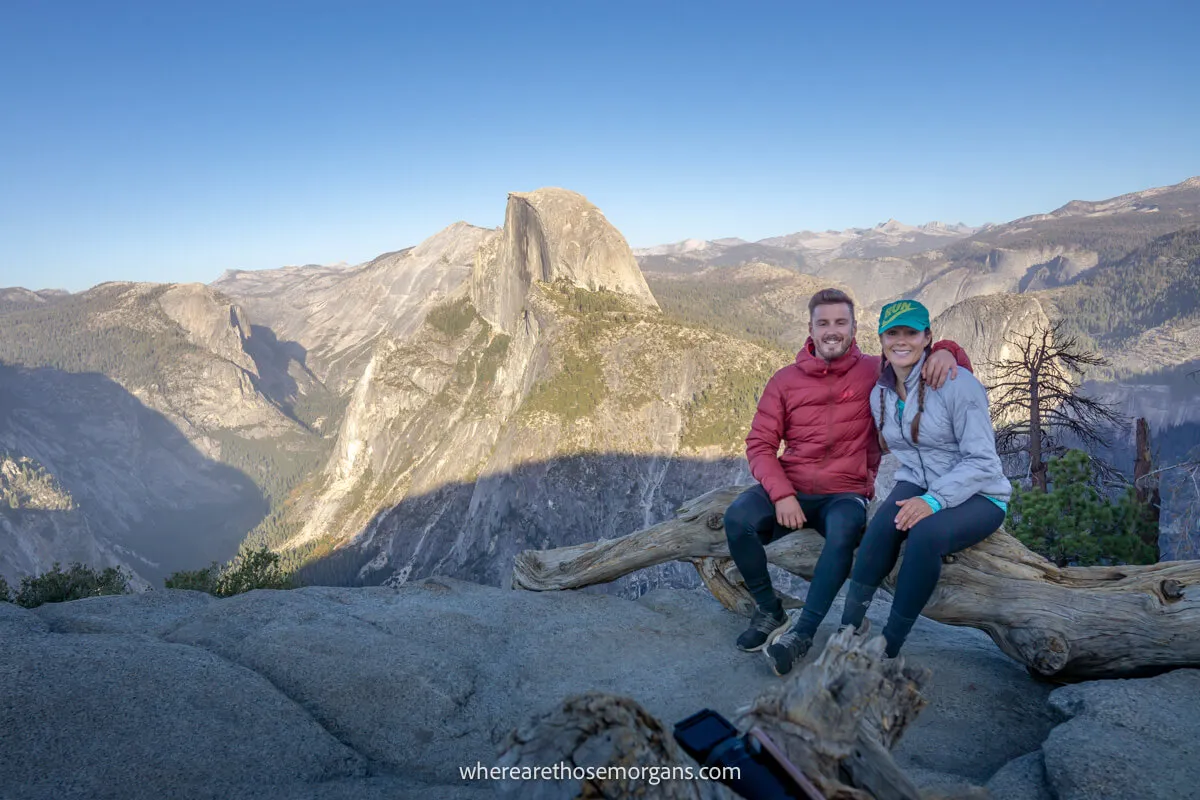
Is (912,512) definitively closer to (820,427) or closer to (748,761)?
(820,427)

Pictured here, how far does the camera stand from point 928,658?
703 cm

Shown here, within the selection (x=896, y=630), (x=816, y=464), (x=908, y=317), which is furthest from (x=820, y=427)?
(x=896, y=630)

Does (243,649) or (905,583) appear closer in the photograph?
(905,583)

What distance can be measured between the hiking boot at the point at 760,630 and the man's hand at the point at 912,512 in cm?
209

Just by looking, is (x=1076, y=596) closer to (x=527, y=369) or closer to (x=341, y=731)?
(x=341, y=731)

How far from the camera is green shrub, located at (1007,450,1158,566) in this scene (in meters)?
12.0

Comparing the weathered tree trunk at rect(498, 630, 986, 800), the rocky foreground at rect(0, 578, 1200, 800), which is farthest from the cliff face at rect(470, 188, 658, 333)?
the weathered tree trunk at rect(498, 630, 986, 800)

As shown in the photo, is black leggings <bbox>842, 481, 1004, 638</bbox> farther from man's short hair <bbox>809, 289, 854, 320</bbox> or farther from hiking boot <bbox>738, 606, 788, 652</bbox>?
man's short hair <bbox>809, 289, 854, 320</bbox>

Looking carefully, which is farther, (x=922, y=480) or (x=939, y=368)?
(x=922, y=480)

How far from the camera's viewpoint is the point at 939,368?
5.75m

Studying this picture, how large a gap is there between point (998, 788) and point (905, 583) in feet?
5.37

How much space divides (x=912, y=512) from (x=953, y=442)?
774 mm

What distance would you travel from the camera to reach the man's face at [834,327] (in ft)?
21.1

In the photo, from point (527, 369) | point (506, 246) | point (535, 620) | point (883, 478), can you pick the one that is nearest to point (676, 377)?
point (527, 369)
